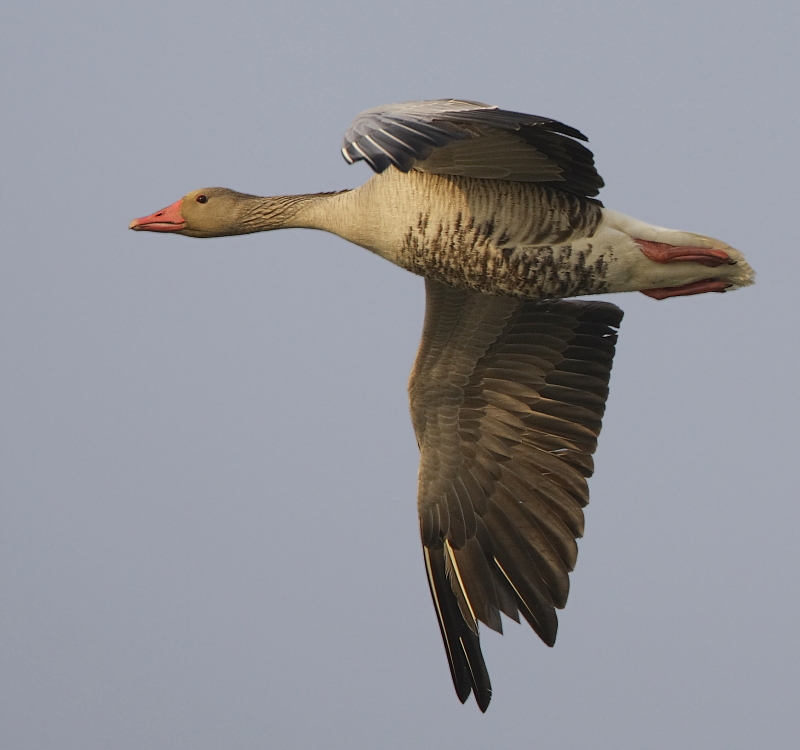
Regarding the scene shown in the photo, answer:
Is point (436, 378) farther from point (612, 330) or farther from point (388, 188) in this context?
point (388, 188)

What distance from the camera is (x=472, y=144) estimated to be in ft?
30.4

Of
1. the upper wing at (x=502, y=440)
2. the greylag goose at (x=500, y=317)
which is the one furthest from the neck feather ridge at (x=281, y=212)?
the upper wing at (x=502, y=440)

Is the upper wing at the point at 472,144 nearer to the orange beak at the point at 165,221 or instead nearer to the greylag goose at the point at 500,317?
the greylag goose at the point at 500,317

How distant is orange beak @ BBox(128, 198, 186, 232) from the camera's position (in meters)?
11.5

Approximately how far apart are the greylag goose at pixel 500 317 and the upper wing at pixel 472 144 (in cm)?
2

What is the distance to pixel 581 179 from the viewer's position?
9.80 meters

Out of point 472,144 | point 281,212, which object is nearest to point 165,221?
point 281,212

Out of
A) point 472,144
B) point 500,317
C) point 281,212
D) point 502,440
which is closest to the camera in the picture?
point 472,144

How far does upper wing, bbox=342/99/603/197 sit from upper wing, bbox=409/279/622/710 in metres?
1.87

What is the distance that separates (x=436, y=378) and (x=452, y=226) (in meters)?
2.29

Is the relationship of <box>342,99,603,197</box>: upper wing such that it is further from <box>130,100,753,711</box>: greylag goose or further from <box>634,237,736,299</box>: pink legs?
<box>634,237,736,299</box>: pink legs

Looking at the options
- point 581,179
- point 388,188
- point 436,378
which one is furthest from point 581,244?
point 436,378

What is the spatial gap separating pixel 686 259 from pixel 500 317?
6.23 feet

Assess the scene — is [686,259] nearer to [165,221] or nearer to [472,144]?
[472,144]
